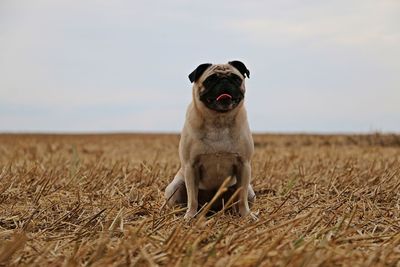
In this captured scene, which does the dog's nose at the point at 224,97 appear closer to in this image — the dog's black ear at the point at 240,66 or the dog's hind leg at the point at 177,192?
the dog's black ear at the point at 240,66

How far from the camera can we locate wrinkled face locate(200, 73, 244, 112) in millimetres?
4582

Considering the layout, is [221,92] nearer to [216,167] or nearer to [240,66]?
[240,66]

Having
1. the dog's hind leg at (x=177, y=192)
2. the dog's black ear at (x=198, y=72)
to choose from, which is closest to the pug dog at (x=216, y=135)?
the dog's black ear at (x=198, y=72)

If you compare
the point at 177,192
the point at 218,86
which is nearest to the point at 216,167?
the point at 177,192

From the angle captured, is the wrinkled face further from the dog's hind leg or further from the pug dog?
the dog's hind leg

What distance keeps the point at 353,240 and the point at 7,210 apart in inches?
119

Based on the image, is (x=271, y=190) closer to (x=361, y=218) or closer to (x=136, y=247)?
(x=361, y=218)

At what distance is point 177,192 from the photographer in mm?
5207

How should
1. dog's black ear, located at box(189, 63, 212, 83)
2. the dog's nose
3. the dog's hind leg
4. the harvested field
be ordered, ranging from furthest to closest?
the dog's hind leg, dog's black ear, located at box(189, 63, 212, 83), the dog's nose, the harvested field

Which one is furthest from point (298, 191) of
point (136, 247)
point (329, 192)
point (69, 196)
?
point (136, 247)

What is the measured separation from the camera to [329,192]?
19.3 ft

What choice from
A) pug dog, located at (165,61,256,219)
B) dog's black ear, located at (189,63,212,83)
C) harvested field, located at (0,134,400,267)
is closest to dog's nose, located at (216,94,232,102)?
pug dog, located at (165,61,256,219)

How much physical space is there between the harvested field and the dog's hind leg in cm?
14

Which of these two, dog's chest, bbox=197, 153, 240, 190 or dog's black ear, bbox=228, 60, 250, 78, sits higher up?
dog's black ear, bbox=228, 60, 250, 78
